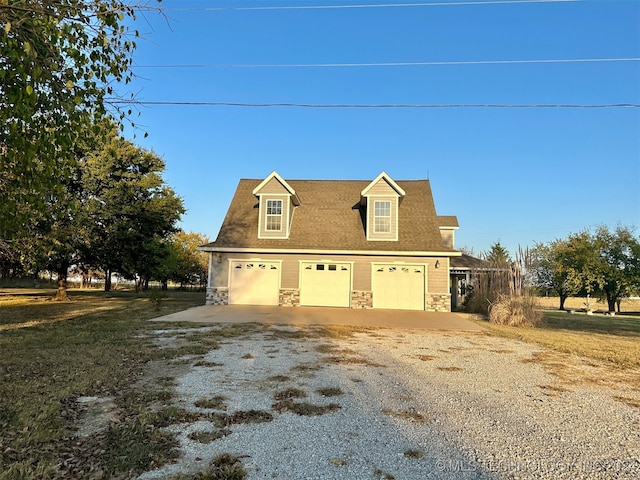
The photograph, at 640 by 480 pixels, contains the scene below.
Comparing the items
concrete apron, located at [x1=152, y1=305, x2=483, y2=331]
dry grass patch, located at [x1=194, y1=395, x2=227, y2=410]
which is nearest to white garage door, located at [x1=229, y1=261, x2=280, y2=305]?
concrete apron, located at [x1=152, y1=305, x2=483, y2=331]

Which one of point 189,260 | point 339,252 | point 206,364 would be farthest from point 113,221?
point 189,260

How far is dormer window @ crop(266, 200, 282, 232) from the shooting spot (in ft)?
61.8

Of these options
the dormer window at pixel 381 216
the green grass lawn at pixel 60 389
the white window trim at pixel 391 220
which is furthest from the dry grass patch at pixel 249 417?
the dormer window at pixel 381 216

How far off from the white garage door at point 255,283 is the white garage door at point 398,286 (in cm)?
449

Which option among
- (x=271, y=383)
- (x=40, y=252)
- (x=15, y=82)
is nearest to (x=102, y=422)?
(x=271, y=383)

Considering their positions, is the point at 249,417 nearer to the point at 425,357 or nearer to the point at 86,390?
the point at 86,390

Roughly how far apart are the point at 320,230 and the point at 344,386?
13.6 metres

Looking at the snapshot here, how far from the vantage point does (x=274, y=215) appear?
62.1ft

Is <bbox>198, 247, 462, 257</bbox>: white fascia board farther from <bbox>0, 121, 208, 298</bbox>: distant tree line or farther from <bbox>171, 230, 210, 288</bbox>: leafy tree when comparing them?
<bbox>171, 230, 210, 288</bbox>: leafy tree

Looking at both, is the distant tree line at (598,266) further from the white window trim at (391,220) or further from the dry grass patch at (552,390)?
the dry grass patch at (552,390)

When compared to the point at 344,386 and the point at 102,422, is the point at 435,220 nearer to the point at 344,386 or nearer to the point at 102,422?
the point at 344,386

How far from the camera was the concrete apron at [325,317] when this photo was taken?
12820 mm

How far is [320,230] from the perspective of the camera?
18953 mm

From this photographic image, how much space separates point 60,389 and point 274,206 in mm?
14391
